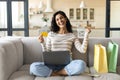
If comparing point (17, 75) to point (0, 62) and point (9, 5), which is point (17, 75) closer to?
point (0, 62)

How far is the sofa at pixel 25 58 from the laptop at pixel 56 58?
22 cm

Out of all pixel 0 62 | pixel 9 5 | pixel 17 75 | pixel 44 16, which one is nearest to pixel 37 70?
pixel 17 75

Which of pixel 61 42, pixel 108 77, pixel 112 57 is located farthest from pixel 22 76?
pixel 112 57

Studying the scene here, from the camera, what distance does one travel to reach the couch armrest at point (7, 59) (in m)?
2.12

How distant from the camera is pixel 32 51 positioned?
2789 mm

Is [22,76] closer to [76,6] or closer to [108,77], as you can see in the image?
[108,77]

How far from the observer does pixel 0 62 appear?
2.12 m

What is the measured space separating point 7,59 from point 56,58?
0.50 meters

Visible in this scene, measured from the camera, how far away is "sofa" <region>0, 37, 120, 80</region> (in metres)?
2.14

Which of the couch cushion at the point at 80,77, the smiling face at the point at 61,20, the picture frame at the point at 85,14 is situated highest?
the picture frame at the point at 85,14

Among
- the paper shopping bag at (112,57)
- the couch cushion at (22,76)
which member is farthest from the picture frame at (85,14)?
the couch cushion at (22,76)

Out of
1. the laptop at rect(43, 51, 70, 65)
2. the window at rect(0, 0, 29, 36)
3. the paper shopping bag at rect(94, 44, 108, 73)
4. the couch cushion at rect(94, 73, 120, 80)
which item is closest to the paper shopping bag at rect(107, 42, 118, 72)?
the paper shopping bag at rect(94, 44, 108, 73)

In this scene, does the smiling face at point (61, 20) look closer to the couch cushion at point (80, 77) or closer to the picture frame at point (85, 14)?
the couch cushion at point (80, 77)

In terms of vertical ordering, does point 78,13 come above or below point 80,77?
above
